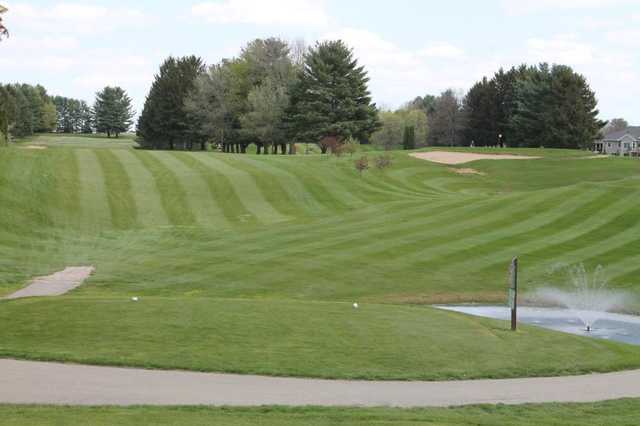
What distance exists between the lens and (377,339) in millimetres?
15477

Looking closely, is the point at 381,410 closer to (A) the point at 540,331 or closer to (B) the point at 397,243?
(A) the point at 540,331

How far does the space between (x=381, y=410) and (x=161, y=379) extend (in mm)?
4042

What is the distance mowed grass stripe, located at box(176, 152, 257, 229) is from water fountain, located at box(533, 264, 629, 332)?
1543 cm

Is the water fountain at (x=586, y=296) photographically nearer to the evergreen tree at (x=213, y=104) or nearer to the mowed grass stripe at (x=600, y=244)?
the mowed grass stripe at (x=600, y=244)

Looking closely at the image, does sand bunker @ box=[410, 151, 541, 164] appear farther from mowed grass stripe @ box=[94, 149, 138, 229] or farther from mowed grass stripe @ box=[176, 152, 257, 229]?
mowed grass stripe @ box=[94, 149, 138, 229]

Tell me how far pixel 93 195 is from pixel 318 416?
31.6m

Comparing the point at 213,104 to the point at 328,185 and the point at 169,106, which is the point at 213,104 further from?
the point at 328,185

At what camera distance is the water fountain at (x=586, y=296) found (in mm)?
23219

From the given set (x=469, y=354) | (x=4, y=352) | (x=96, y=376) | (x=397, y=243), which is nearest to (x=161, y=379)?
(x=96, y=376)

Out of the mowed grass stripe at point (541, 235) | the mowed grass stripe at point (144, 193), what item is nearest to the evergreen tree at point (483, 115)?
the mowed grass stripe at point (144, 193)

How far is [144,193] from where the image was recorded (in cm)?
4138

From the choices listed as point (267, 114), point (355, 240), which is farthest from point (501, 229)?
point (267, 114)

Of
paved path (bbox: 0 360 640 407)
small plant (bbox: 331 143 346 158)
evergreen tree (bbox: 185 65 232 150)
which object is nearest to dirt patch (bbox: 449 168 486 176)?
small plant (bbox: 331 143 346 158)

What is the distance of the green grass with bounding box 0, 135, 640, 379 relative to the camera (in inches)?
583
